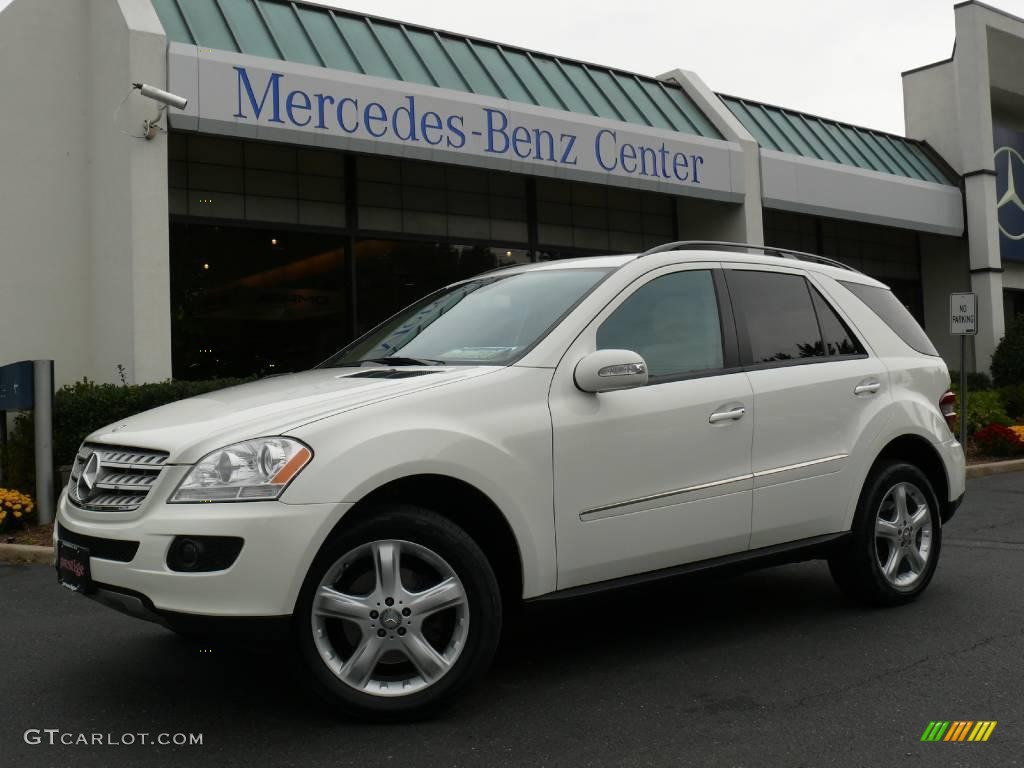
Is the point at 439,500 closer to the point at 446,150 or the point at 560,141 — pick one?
the point at 446,150

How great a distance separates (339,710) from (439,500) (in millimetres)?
817

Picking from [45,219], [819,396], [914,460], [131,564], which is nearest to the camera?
[131,564]

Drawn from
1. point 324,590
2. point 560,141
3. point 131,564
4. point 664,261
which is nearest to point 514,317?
point 664,261

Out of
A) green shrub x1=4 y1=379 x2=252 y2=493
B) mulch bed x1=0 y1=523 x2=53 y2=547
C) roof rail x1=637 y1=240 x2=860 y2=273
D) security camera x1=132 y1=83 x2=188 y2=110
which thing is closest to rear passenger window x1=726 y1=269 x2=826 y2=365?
roof rail x1=637 y1=240 x2=860 y2=273

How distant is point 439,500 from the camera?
372cm

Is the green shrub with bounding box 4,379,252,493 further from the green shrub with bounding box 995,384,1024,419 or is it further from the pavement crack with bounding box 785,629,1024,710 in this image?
the green shrub with bounding box 995,384,1024,419

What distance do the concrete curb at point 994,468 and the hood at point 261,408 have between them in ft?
35.3

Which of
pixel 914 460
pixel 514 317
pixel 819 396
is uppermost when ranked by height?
pixel 514 317

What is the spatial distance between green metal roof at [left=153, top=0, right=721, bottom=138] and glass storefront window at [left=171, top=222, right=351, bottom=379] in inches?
92.9

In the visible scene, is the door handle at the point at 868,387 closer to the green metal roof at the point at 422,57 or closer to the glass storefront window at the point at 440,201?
the green metal roof at the point at 422,57

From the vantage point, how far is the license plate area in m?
3.45

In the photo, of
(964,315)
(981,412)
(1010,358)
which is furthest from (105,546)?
(1010,358)

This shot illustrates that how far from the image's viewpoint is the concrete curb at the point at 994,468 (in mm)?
12758

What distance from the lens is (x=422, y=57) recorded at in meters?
13.9
